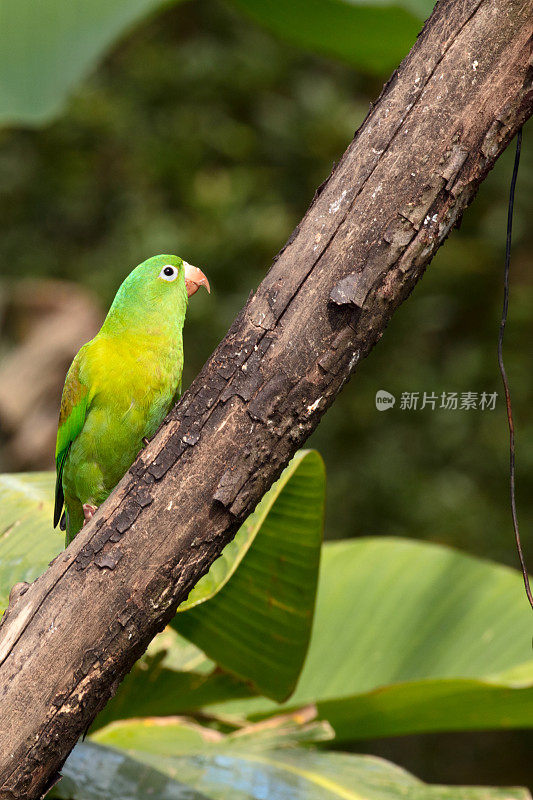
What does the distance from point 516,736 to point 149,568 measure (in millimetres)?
4404

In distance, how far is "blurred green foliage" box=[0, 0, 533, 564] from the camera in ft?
13.6

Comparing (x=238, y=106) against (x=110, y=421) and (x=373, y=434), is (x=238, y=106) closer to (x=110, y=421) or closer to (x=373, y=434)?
(x=373, y=434)

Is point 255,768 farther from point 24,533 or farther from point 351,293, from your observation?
point 351,293

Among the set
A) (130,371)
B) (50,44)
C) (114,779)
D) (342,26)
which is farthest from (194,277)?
(342,26)

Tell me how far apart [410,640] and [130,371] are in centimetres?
117

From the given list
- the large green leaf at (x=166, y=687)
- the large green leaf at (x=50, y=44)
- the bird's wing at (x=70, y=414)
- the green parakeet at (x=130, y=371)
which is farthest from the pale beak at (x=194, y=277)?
the large green leaf at (x=166, y=687)

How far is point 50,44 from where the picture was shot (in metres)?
1.91

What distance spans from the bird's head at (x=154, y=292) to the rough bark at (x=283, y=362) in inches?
17.9

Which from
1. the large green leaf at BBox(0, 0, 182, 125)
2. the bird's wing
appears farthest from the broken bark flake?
the large green leaf at BBox(0, 0, 182, 125)

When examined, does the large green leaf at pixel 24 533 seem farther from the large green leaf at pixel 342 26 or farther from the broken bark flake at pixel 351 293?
the large green leaf at pixel 342 26

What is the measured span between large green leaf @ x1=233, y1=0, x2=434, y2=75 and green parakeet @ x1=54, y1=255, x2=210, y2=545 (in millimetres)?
1483

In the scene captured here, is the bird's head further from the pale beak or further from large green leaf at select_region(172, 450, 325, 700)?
large green leaf at select_region(172, 450, 325, 700)

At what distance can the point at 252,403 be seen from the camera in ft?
3.31

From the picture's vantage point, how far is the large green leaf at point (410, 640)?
6.17ft
